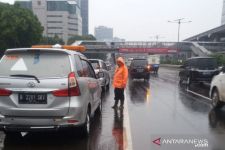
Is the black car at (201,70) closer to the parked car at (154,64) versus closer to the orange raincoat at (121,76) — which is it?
the orange raincoat at (121,76)

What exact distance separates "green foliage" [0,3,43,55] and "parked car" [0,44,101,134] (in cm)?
4974

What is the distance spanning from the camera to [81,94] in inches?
255

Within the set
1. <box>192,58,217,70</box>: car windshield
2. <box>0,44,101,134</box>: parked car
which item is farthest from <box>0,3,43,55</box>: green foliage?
<box>0,44,101,134</box>: parked car

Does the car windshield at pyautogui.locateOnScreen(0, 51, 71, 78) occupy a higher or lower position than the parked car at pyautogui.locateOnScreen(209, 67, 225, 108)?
higher

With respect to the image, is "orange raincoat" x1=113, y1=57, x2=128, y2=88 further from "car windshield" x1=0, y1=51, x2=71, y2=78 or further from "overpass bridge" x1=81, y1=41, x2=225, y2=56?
"overpass bridge" x1=81, y1=41, x2=225, y2=56

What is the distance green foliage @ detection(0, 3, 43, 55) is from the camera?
177ft

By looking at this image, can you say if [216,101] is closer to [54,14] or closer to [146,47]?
[146,47]

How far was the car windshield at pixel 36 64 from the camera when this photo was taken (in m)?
6.30

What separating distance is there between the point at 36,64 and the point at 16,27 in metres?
50.8

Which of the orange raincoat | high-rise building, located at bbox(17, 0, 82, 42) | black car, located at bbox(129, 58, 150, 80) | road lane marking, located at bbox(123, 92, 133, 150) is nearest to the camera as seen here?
road lane marking, located at bbox(123, 92, 133, 150)

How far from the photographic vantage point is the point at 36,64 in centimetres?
640

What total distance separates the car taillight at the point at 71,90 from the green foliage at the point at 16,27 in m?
50.1

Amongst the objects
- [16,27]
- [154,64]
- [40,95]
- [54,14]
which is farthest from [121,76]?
[54,14]

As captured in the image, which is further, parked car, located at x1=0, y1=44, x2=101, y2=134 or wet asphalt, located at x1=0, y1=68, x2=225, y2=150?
wet asphalt, located at x1=0, y1=68, x2=225, y2=150
